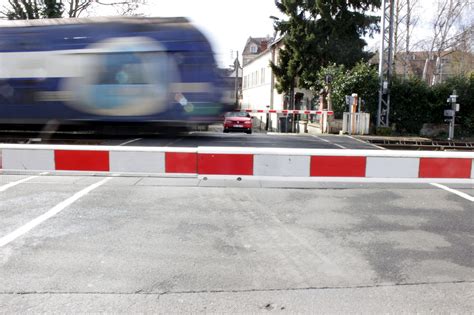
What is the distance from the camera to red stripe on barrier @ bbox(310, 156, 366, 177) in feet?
17.4

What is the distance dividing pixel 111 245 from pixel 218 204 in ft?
6.16

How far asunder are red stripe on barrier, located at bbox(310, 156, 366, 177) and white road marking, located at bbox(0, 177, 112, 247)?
3259 mm

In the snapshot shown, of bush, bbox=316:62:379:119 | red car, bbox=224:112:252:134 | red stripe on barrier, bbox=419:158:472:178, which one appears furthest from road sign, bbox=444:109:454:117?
red stripe on barrier, bbox=419:158:472:178

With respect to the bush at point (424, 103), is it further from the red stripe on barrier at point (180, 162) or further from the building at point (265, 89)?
the red stripe on barrier at point (180, 162)

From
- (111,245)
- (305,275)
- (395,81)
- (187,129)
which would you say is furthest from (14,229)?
(395,81)

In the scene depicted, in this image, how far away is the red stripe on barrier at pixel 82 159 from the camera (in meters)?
5.45

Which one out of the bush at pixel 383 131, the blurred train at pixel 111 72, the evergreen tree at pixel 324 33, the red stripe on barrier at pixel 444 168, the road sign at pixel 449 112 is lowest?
the bush at pixel 383 131

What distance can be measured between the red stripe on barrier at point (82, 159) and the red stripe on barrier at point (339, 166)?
8.81ft

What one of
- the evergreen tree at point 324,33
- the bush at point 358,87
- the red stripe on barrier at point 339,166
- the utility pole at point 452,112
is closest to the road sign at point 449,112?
the utility pole at point 452,112

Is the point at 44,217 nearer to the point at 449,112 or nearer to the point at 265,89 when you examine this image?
the point at 449,112

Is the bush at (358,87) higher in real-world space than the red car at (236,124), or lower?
higher

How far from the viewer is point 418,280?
3.54 m

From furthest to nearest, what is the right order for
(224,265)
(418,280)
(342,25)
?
(342,25), (224,265), (418,280)

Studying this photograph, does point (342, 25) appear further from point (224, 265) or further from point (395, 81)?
point (224, 265)
